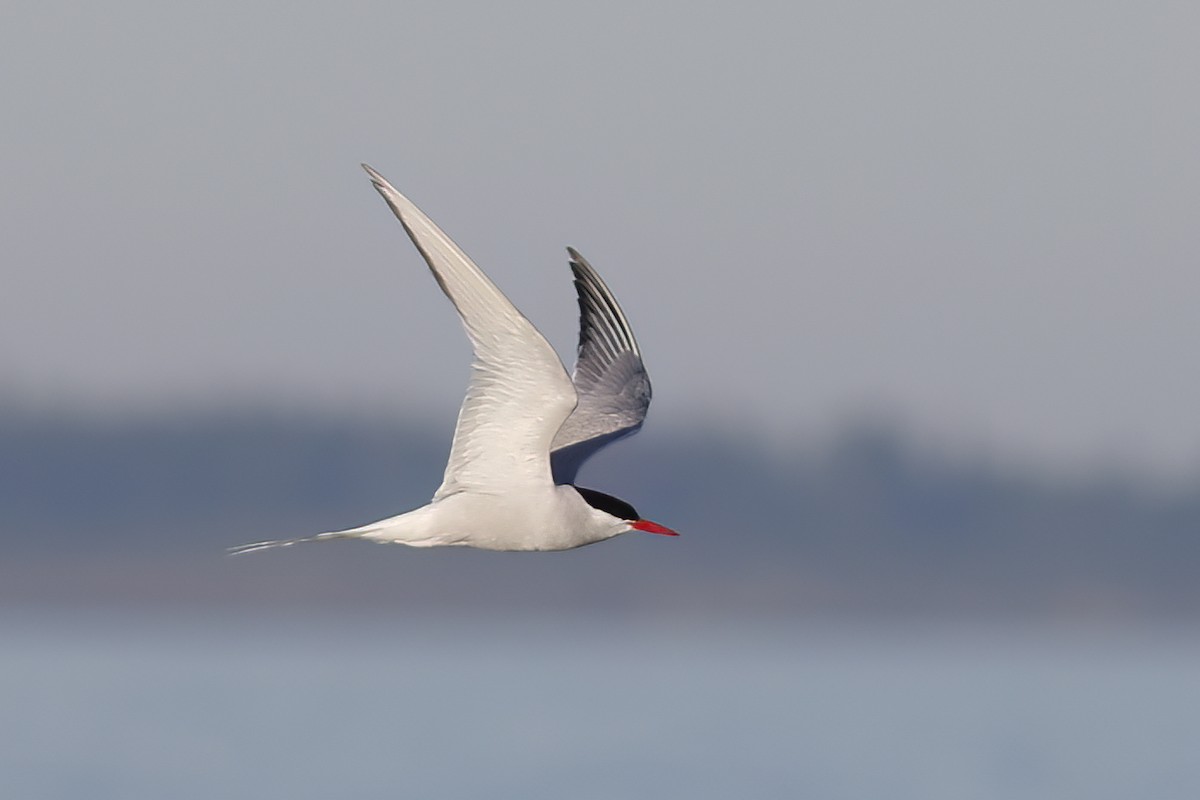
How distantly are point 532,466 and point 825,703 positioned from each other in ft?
121

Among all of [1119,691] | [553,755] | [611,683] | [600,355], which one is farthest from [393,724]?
[600,355]

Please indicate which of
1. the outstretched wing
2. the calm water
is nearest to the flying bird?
the outstretched wing

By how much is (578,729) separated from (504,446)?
2749cm

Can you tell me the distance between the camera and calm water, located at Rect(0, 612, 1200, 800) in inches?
1257

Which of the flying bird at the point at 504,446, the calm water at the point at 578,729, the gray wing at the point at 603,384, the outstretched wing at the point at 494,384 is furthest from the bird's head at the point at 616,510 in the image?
the calm water at the point at 578,729

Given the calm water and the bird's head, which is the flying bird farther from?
the calm water

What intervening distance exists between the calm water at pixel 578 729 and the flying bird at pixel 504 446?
17921 mm

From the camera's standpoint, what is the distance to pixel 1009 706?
47000 millimetres

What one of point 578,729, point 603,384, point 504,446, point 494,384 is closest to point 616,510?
point 504,446

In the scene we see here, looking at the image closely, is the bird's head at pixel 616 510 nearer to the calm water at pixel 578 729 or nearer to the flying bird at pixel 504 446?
the flying bird at pixel 504 446

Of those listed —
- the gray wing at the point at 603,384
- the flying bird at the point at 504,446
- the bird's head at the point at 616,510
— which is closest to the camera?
the flying bird at the point at 504,446

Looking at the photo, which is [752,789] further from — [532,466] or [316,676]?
[316,676]

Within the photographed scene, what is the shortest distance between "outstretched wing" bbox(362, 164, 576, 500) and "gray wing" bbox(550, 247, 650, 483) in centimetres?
170

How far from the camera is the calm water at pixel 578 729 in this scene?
3194 cm
